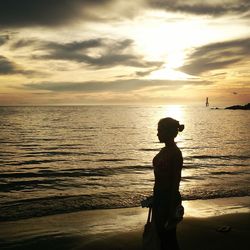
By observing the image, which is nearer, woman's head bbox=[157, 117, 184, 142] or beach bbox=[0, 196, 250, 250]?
woman's head bbox=[157, 117, 184, 142]

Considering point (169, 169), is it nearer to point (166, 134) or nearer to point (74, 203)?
point (166, 134)

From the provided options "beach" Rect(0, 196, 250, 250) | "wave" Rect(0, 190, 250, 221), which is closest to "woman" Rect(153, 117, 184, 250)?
"beach" Rect(0, 196, 250, 250)

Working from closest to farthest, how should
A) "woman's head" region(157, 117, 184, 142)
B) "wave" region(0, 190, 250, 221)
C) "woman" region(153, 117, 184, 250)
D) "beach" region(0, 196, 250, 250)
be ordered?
1. "woman" region(153, 117, 184, 250)
2. "woman's head" region(157, 117, 184, 142)
3. "beach" region(0, 196, 250, 250)
4. "wave" region(0, 190, 250, 221)

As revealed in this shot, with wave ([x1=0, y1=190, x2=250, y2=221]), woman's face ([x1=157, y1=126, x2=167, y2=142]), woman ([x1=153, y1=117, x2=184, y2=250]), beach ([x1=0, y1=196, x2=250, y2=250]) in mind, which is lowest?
wave ([x1=0, y1=190, x2=250, y2=221])

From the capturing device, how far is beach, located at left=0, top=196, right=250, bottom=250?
27.6ft

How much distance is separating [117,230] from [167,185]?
4.71m

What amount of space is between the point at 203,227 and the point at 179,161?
525cm

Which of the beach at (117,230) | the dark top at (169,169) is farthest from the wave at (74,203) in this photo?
the dark top at (169,169)

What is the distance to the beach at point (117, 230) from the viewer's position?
27.6 feet

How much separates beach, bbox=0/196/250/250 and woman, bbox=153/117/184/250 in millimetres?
3111

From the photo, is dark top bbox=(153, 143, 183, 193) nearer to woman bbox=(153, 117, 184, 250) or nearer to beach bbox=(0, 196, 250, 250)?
woman bbox=(153, 117, 184, 250)

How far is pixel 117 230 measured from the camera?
957cm

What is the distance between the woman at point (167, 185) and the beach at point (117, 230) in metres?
3.11

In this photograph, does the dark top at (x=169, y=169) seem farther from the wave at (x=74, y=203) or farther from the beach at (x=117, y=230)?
the wave at (x=74, y=203)
